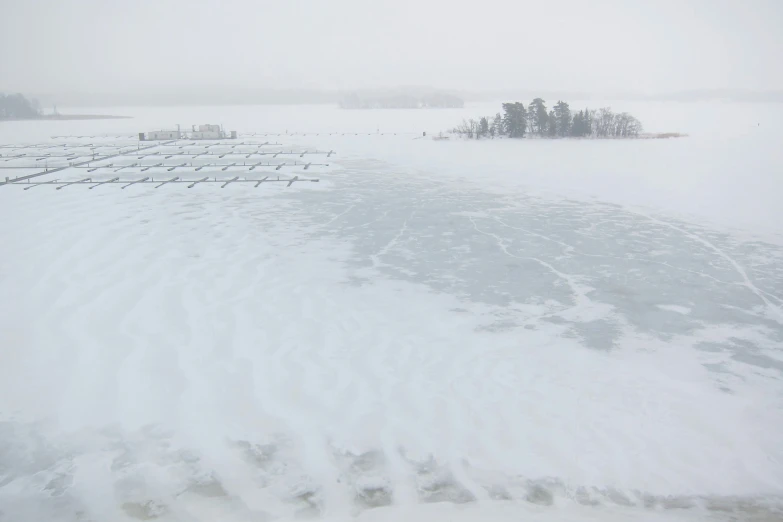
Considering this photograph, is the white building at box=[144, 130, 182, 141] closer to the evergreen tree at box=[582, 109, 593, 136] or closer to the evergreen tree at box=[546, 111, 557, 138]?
the evergreen tree at box=[546, 111, 557, 138]

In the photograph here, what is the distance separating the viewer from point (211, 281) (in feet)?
43.6

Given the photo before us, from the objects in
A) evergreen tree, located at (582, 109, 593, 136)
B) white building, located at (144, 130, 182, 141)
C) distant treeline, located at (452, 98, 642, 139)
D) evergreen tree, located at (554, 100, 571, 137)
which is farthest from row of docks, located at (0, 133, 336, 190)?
evergreen tree, located at (582, 109, 593, 136)

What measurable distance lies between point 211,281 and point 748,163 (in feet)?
115

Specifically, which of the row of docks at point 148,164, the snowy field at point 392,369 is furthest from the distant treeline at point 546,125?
the snowy field at point 392,369

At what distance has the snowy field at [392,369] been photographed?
6570mm

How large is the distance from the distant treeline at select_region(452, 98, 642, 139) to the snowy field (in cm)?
5051

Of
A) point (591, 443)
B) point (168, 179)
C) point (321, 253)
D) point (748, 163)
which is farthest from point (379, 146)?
point (591, 443)

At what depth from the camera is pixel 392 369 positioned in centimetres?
919

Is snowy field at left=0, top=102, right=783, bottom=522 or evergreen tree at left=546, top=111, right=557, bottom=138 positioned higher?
evergreen tree at left=546, top=111, right=557, bottom=138

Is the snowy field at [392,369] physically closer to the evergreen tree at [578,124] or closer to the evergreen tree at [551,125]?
the evergreen tree at [551,125]

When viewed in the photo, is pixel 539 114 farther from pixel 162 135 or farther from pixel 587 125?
pixel 162 135

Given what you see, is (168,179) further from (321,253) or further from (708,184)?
(708,184)

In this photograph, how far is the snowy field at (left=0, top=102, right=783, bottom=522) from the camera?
657 centimetres

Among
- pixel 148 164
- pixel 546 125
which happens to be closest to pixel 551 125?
pixel 546 125
